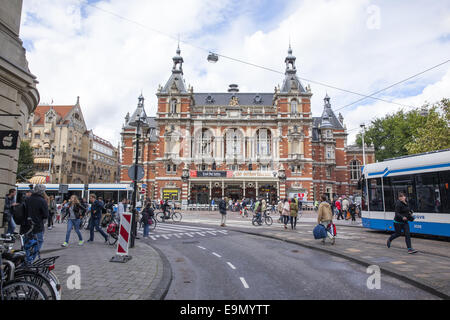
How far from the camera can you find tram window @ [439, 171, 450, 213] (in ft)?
34.7

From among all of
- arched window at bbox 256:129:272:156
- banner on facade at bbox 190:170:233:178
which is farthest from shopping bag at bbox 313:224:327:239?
arched window at bbox 256:129:272:156

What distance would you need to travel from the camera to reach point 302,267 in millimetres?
7027

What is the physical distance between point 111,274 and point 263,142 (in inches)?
1539

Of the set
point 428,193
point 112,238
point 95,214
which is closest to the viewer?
point 95,214

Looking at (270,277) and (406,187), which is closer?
(270,277)

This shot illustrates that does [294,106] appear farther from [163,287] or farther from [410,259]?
[163,287]

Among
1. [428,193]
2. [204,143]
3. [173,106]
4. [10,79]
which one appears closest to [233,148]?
[204,143]

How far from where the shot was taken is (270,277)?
6.09 metres

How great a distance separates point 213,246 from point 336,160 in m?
46.1

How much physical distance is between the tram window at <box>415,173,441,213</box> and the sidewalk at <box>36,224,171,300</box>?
1098 cm

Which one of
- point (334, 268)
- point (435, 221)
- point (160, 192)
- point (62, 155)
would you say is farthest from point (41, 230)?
point (62, 155)

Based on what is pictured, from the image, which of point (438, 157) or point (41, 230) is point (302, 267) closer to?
point (41, 230)

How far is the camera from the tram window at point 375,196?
533 inches

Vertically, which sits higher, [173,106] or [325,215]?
[173,106]
